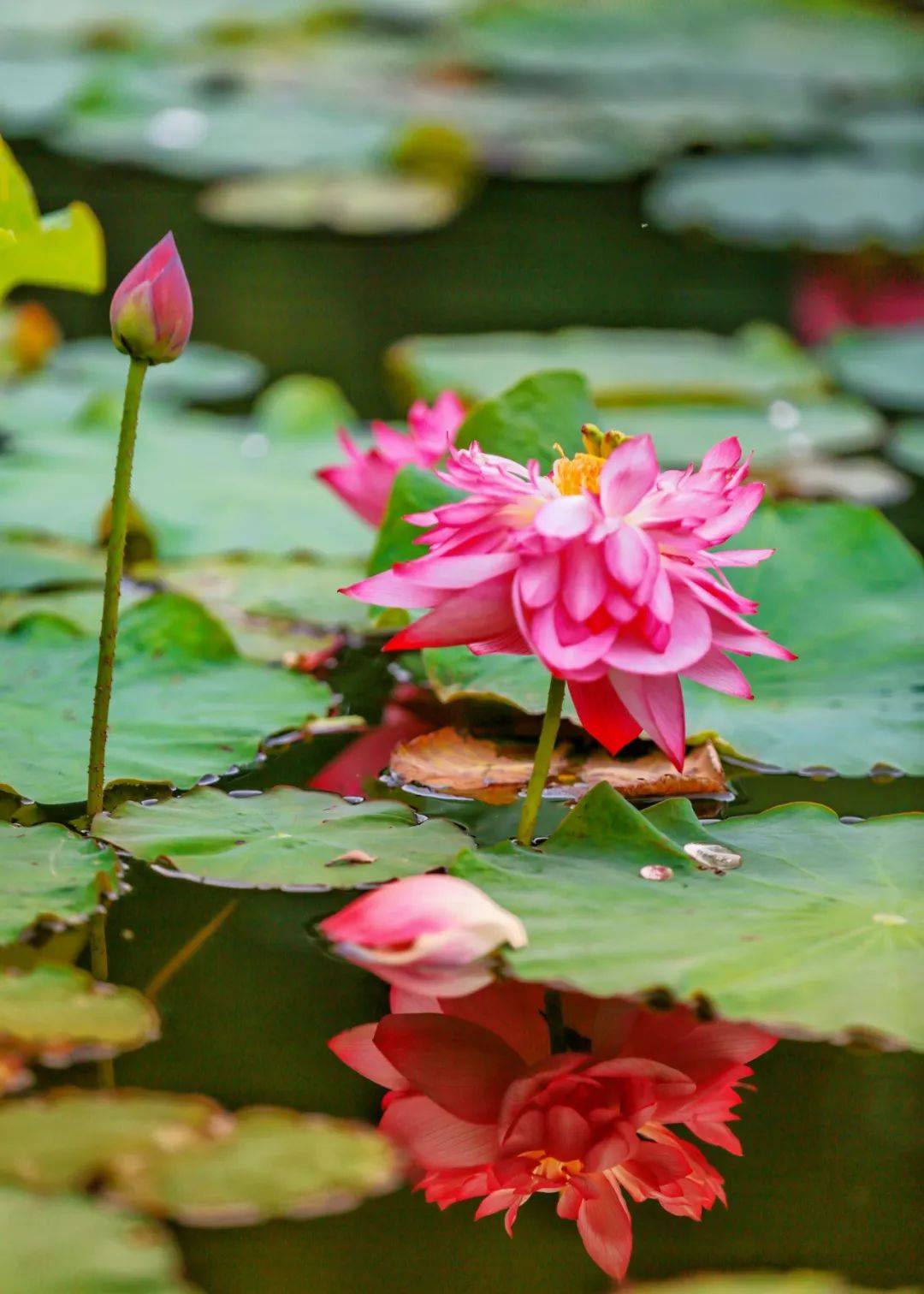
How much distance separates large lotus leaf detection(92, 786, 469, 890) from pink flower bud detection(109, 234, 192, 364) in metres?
0.28

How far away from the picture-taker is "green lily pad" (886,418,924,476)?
2.05 meters

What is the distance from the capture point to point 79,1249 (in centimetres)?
60

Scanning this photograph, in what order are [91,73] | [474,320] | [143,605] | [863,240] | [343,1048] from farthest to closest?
[91,73], [863,240], [474,320], [143,605], [343,1048]

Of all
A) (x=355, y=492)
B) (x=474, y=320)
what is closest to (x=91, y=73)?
(x=474, y=320)

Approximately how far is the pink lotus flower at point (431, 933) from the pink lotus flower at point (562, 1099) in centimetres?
1

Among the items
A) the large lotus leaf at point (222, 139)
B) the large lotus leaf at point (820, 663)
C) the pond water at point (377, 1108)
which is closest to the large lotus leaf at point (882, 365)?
the large lotus leaf at point (820, 663)

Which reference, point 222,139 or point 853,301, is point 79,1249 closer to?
point 853,301

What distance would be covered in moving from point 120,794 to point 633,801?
0.35 metres

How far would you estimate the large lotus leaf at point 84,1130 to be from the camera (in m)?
0.65

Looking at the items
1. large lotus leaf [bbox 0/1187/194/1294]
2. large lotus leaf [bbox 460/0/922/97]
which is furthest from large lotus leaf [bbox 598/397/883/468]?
large lotus leaf [bbox 460/0/922/97]

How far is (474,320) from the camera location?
275cm

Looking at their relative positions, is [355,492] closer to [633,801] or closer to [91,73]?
[633,801]

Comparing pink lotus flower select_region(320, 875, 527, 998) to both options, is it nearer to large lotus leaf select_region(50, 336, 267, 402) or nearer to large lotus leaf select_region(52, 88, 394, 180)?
large lotus leaf select_region(50, 336, 267, 402)

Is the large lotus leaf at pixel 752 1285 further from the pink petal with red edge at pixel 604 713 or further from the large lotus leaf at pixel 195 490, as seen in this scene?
the large lotus leaf at pixel 195 490
